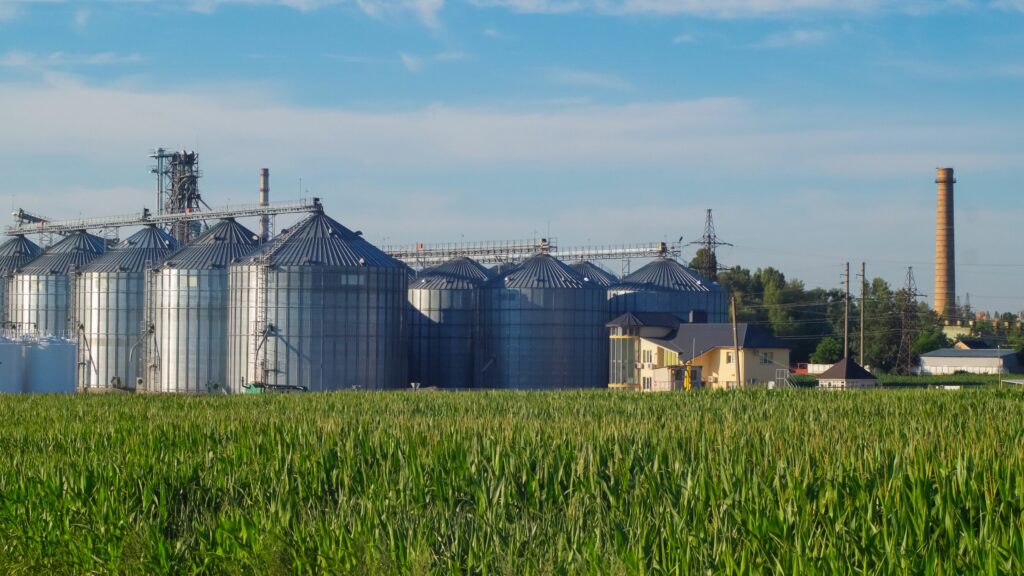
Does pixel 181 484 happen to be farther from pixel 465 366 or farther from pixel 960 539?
pixel 465 366

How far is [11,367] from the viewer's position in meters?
67.0

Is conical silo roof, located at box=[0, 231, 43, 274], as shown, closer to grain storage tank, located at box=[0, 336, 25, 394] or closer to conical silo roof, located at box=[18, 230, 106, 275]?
conical silo roof, located at box=[18, 230, 106, 275]

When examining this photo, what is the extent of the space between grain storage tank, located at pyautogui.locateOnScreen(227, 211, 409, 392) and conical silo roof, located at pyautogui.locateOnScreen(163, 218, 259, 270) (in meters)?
3.18

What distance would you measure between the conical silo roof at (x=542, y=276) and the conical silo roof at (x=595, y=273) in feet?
25.9

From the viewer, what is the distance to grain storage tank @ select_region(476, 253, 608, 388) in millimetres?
78125

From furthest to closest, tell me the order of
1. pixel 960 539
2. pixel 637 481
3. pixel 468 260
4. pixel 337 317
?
pixel 468 260 < pixel 337 317 < pixel 637 481 < pixel 960 539

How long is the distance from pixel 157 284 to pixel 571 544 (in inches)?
2717

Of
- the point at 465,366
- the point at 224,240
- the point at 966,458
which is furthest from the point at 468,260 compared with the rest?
the point at 966,458

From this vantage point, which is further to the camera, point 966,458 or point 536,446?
point 536,446

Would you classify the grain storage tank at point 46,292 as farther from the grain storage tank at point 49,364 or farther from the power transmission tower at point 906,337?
the power transmission tower at point 906,337

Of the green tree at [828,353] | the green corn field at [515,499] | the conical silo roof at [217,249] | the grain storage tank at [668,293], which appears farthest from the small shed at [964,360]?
the green corn field at [515,499]

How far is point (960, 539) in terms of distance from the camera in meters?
10.3

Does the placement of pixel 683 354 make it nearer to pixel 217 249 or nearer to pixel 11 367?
pixel 217 249

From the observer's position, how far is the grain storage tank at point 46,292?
281ft
